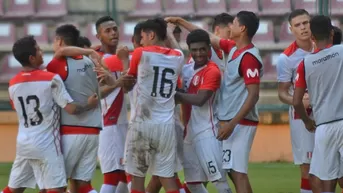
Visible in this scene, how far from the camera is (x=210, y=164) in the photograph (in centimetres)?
841

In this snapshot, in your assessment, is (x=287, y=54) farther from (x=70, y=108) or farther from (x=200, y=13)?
(x=200, y=13)

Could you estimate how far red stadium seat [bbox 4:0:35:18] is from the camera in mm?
14695

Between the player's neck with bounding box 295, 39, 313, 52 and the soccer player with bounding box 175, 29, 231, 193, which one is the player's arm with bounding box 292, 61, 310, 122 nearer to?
the soccer player with bounding box 175, 29, 231, 193

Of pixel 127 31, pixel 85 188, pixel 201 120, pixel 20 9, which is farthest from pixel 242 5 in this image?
pixel 85 188

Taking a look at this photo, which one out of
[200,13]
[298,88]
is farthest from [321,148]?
[200,13]

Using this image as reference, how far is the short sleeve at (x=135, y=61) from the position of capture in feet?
26.7

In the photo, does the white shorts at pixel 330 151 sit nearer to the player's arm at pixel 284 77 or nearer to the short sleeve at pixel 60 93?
the player's arm at pixel 284 77

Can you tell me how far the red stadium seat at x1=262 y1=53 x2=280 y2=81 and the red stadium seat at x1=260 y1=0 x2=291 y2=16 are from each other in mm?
643

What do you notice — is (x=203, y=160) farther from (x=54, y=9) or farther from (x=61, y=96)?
(x=54, y=9)

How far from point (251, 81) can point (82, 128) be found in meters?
1.55

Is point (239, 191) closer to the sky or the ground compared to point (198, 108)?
closer to the ground

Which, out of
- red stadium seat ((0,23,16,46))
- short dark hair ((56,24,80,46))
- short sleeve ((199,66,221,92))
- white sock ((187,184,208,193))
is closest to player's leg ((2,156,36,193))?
short dark hair ((56,24,80,46))

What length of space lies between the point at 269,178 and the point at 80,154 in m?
4.11

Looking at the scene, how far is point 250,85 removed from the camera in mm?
8062
